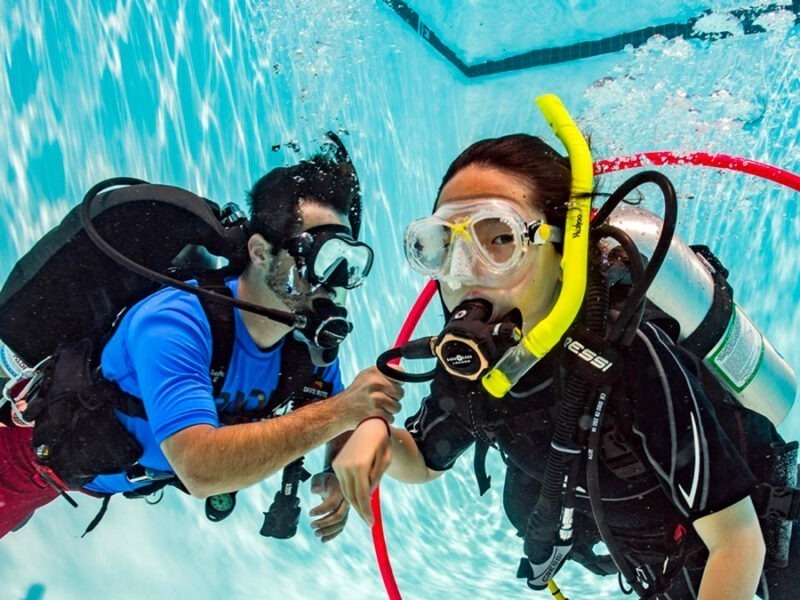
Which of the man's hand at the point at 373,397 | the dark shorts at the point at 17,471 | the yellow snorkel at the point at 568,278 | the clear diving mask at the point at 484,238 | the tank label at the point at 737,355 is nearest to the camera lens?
the yellow snorkel at the point at 568,278

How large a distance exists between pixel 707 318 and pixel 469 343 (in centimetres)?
109

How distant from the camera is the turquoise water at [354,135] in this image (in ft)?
16.5

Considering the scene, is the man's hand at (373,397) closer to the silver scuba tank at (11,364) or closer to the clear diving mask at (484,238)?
the clear diving mask at (484,238)

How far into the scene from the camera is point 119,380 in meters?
2.45

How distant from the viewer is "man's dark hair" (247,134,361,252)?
2670 mm

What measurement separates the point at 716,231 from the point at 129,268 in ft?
28.2

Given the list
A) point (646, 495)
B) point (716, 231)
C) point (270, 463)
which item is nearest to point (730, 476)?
point (646, 495)

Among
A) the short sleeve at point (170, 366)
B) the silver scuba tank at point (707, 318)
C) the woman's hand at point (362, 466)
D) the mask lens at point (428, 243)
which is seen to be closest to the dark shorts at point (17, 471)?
the short sleeve at point (170, 366)

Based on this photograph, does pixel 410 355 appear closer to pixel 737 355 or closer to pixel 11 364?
pixel 737 355

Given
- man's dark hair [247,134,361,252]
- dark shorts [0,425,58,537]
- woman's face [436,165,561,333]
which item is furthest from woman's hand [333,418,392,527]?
dark shorts [0,425,58,537]

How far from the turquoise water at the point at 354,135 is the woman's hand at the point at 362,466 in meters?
2.70

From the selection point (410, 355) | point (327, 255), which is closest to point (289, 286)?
point (327, 255)

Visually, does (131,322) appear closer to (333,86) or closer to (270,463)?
(270,463)

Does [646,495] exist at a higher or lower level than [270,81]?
lower
